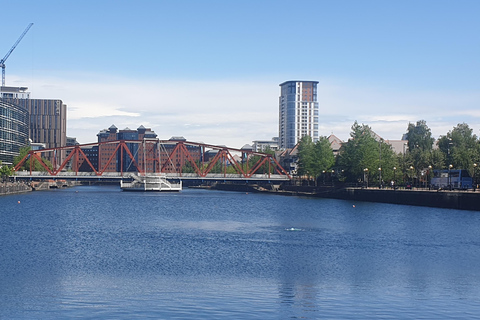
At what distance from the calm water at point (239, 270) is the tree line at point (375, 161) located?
66147 mm

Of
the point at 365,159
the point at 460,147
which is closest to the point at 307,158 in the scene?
the point at 365,159

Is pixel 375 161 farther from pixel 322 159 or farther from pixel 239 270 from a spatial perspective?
pixel 239 270

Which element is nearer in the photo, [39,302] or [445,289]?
[39,302]

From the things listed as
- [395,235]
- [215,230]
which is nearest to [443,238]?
[395,235]

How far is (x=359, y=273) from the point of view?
40938 millimetres

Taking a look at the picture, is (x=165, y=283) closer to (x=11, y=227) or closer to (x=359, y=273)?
(x=359, y=273)

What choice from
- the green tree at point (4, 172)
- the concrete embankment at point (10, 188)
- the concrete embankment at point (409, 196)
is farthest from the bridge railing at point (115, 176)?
the concrete embankment at point (409, 196)

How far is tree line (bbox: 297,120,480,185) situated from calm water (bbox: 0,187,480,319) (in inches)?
2604

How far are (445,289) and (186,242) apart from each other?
87.6ft

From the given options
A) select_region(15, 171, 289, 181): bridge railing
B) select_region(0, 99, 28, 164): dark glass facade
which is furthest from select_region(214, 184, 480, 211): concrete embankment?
select_region(0, 99, 28, 164): dark glass facade

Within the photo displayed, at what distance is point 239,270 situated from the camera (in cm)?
4153

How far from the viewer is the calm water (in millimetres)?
30562

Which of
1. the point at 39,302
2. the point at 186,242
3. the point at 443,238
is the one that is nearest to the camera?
the point at 39,302

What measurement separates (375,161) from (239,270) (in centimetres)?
10471
